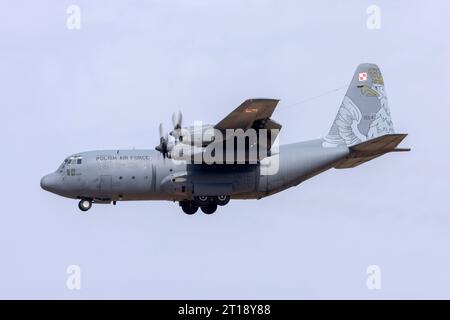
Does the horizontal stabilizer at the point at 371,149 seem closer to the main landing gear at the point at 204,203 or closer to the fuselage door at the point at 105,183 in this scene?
the main landing gear at the point at 204,203

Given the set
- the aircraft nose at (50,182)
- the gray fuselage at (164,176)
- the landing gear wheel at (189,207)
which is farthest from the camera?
the landing gear wheel at (189,207)

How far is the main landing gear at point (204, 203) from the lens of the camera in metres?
Result: 38.3

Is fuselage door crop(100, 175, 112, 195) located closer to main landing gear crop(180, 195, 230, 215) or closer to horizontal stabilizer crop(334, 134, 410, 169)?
main landing gear crop(180, 195, 230, 215)

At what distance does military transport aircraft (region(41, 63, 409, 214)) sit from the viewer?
122 feet

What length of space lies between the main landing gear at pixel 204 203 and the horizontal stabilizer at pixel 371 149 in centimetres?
437

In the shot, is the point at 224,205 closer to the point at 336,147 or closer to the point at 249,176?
the point at 249,176

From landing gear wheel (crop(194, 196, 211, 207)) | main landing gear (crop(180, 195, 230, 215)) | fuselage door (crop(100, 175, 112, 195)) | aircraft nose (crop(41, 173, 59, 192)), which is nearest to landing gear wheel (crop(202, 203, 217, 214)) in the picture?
main landing gear (crop(180, 195, 230, 215))

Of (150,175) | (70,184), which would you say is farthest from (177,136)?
(70,184)

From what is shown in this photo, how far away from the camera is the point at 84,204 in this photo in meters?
38.7

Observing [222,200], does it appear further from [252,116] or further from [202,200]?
[252,116]

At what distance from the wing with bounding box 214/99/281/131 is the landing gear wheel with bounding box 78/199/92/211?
18.3 feet

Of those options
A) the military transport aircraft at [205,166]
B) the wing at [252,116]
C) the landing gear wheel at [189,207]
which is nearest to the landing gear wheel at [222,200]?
the military transport aircraft at [205,166]

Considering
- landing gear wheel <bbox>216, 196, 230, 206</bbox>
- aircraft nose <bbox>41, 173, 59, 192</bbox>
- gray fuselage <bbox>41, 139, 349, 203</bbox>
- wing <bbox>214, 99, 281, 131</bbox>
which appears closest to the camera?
wing <bbox>214, 99, 281, 131</bbox>

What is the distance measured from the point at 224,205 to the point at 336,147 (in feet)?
14.4
